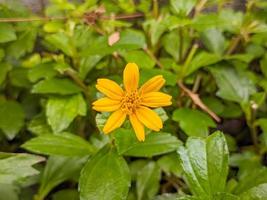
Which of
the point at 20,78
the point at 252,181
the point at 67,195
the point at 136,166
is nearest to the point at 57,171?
the point at 67,195

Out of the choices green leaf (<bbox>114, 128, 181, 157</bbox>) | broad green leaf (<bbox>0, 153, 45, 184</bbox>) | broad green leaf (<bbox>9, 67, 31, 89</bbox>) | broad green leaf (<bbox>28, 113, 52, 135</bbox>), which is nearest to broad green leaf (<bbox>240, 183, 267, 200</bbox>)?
green leaf (<bbox>114, 128, 181, 157</bbox>)

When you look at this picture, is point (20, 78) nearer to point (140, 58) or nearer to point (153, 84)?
point (140, 58)

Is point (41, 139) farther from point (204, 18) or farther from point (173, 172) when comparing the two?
point (204, 18)

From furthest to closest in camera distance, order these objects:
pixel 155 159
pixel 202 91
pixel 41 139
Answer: pixel 202 91 < pixel 155 159 < pixel 41 139

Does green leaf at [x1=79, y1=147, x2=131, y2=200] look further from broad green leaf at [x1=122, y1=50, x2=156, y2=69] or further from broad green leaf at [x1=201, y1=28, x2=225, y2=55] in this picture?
broad green leaf at [x1=201, y1=28, x2=225, y2=55]

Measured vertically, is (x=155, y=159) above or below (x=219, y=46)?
below

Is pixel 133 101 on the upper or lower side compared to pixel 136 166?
upper

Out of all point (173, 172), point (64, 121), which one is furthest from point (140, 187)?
point (64, 121)
